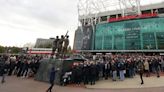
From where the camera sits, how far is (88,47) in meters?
74.5

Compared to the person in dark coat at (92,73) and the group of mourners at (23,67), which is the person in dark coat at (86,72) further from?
the group of mourners at (23,67)

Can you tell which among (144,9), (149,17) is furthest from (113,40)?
(144,9)

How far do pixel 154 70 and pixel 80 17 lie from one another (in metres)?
66.5

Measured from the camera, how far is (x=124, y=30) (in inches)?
2569

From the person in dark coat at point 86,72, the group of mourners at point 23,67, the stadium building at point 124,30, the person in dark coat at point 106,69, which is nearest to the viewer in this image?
the person in dark coat at point 86,72

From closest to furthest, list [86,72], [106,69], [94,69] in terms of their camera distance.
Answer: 1. [86,72]
2. [94,69]
3. [106,69]

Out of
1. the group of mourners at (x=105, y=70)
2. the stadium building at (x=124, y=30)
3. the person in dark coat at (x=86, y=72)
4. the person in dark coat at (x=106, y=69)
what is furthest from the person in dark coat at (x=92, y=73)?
the stadium building at (x=124, y=30)

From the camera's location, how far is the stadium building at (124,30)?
5841 centimetres

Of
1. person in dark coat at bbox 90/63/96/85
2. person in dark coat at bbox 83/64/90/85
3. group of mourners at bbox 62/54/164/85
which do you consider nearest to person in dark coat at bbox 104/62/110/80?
group of mourners at bbox 62/54/164/85

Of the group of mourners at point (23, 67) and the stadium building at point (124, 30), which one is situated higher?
the stadium building at point (124, 30)

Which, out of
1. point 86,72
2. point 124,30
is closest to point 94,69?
point 86,72

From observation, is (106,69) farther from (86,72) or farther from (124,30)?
(124,30)

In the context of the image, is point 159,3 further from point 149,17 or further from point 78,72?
point 78,72

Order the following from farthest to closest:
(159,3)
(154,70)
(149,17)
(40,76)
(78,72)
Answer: (159,3) → (149,17) → (154,70) → (40,76) → (78,72)
